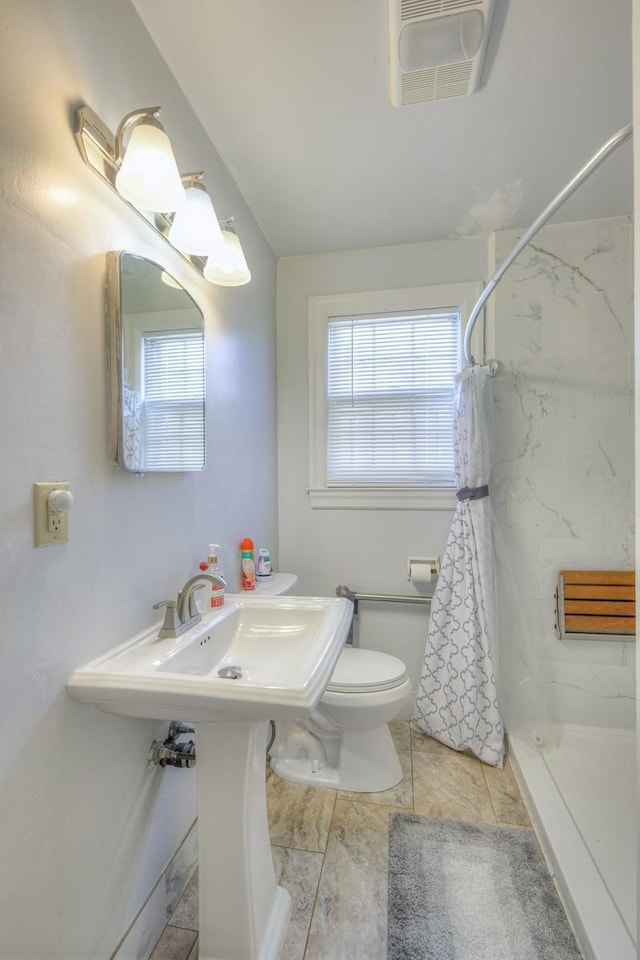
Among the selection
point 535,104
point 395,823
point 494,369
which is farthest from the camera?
point 494,369

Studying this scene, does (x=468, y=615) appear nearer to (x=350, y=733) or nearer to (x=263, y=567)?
(x=350, y=733)

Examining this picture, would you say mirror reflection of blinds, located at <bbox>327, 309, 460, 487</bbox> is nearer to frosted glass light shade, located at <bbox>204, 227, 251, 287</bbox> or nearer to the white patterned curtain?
the white patterned curtain

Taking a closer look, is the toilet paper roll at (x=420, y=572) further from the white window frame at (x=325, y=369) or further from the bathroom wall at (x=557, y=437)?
the white window frame at (x=325, y=369)

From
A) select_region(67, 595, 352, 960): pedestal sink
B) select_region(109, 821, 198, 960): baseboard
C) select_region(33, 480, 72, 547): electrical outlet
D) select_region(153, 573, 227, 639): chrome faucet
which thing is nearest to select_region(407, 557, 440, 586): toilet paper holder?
select_region(67, 595, 352, 960): pedestal sink

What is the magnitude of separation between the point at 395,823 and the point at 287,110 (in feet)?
7.98

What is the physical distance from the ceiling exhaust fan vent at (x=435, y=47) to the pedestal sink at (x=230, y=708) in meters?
1.54

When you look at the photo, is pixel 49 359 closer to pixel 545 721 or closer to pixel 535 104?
pixel 535 104

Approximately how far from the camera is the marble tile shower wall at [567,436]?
1885mm

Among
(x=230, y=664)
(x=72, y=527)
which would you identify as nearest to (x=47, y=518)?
(x=72, y=527)

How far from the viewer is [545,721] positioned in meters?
1.91

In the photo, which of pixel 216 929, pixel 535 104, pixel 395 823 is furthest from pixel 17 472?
pixel 535 104

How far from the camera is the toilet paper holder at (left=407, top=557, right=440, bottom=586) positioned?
6.55 feet

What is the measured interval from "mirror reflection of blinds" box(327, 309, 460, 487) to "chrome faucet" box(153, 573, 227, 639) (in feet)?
3.82

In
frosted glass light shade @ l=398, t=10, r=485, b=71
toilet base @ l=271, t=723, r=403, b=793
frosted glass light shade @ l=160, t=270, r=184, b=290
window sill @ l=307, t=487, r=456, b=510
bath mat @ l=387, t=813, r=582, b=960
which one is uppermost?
frosted glass light shade @ l=398, t=10, r=485, b=71
